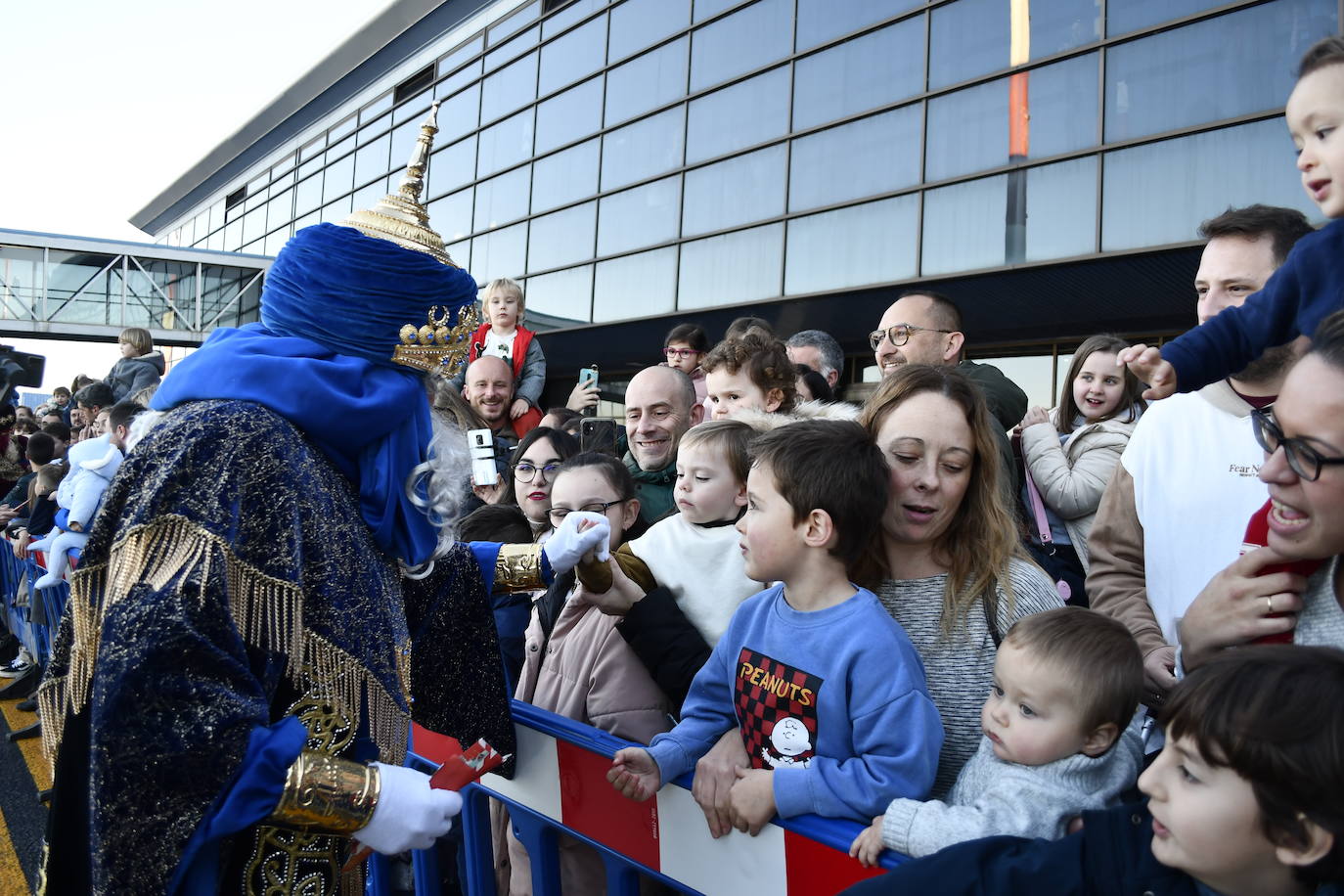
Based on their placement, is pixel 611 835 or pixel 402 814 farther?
pixel 611 835

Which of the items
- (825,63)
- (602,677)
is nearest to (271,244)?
(825,63)

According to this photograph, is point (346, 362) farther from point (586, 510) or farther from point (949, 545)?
point (949, 545)

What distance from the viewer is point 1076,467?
3.28 metres

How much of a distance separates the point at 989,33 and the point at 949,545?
9398mm

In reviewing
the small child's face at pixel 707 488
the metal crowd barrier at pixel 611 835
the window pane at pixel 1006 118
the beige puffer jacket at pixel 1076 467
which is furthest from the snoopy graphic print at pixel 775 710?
the window pane at pixel 1006 118

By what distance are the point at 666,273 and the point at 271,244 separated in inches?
707

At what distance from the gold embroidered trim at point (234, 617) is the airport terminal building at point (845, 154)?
8546 millimetres

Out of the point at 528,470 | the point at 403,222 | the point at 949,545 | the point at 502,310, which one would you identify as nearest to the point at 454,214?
the point at 502,310

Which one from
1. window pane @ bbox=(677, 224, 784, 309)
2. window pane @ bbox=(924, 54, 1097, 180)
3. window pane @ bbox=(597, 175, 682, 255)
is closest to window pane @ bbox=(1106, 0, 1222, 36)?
window pane @ bbox=(924, 54, 1097, 180)

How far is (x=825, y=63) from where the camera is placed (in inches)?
452

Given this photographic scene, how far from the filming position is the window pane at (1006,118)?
354 inches

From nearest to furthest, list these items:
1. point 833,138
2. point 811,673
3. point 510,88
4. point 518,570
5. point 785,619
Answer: point 811,673 → point 785,619 → point 518,570 → point 833,138 → point 510,88

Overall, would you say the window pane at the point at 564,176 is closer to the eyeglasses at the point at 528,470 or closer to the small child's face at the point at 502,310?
the small child's face at the point at 502,310

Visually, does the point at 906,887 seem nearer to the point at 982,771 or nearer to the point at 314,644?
the point at 982,771
